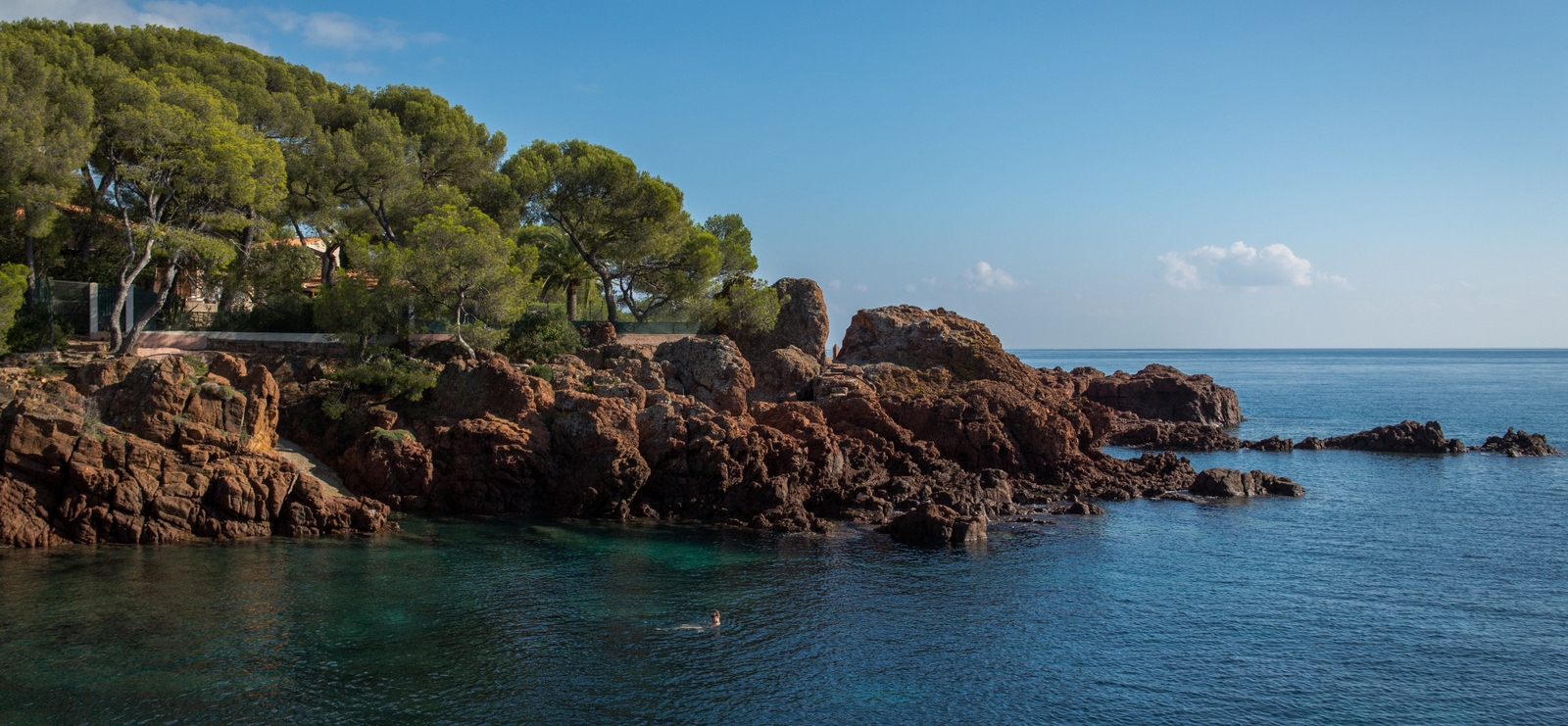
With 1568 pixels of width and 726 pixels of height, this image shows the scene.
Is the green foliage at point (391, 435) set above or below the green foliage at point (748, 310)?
below

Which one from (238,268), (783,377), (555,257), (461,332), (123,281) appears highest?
(555,257)

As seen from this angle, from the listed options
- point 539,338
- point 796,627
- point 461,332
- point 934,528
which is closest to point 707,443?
point 934,528

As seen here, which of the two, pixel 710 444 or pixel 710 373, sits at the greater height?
pixel 710 373

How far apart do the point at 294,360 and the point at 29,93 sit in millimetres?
14087

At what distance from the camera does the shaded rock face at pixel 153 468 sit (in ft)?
85.3

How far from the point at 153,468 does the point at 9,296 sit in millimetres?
13401

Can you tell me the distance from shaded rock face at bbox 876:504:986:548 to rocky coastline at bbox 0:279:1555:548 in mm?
68

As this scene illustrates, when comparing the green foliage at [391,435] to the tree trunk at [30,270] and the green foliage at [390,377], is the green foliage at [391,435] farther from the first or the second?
the tree trunk at [30,270]

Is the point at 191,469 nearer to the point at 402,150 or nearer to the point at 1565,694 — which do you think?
the point at 402,150

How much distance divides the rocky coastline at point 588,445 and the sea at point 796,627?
152 cm

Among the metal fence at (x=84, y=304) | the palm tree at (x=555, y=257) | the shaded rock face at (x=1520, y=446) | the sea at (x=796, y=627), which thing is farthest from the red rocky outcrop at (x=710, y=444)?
the shaded rock face at (x=1520, y=446)

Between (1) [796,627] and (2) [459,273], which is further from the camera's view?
(2) [459,273]

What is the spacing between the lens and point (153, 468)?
89.6 feet

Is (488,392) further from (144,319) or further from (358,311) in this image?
(144,319)
